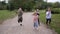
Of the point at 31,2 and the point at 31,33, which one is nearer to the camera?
the point at 31,33

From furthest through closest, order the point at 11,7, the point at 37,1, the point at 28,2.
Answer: the point at 37,1 → the point at 28,2 → the point at 11,7

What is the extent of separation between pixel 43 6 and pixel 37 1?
29.8 ft

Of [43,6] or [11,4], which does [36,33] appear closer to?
[11,4]

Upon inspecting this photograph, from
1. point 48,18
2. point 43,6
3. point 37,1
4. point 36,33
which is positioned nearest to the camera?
point 36,33

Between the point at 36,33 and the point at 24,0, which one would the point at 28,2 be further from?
the point at 36,33

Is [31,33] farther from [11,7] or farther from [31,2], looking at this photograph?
[31,2]

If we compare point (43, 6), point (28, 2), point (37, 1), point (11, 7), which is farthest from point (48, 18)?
point (37, 1)

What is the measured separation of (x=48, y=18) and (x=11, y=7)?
4823 cm

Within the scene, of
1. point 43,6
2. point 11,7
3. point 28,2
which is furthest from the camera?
point 43,6

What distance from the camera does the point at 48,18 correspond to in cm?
1906

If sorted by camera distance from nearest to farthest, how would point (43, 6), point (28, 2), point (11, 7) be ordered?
1. point (11, 7)
2. point (28, 2)
3. point (43, 6)

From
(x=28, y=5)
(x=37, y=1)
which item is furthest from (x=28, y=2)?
(x=37, y=1)

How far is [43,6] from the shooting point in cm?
7675

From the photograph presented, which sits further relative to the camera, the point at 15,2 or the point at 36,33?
the point at 15,2
